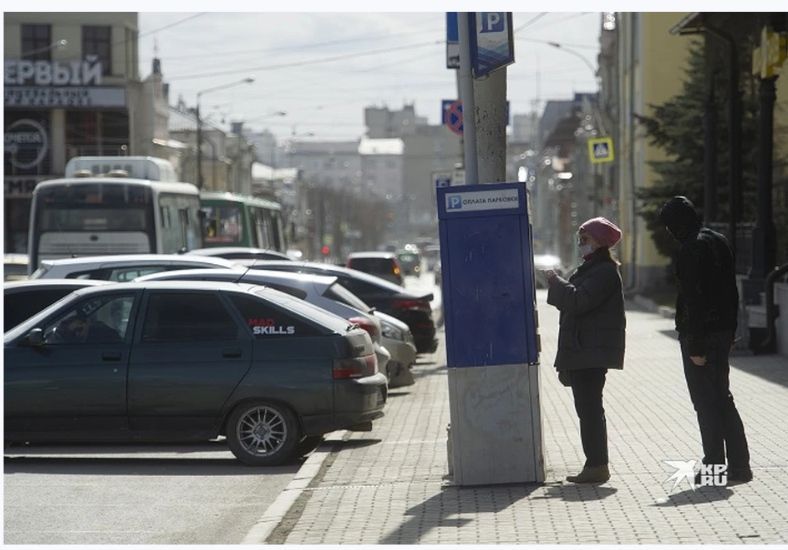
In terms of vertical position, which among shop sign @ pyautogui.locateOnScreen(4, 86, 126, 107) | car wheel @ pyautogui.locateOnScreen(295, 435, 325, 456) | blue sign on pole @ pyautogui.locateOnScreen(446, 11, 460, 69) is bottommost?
car wheel @ pyautogui.locateOnScreen(295, 435, 325, 456)

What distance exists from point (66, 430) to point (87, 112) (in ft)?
221

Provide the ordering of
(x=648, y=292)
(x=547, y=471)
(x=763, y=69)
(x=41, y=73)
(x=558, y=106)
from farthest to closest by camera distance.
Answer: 1. (x=558, y=106)
2. (x=41, y=73)
3. (x=648, y=292)
4. (x=763, y=69)
5. (x=547, y=471)

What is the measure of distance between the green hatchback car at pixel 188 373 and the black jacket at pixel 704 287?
376 centimetres

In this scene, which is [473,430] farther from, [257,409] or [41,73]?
[41,73]

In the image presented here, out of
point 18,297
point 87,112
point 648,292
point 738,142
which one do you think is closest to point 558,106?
point 87,112

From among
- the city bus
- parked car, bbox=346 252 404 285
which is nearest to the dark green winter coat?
the city bus

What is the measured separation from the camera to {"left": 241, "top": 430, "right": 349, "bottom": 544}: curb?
8.80 metres

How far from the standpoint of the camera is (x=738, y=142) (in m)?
25.4

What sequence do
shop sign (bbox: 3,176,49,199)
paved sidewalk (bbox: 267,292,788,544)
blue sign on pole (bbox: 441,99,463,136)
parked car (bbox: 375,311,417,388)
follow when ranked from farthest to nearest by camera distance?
shop sign (bbox: 3,176,49,199), blue sign on pole (bbox: 441,99,463,136), parked car (bbox: 375,311,417,388), paved sidewalk (bbox: 267,292,788,544)

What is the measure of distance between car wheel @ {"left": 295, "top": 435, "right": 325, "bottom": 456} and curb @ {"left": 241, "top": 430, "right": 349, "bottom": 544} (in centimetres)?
5

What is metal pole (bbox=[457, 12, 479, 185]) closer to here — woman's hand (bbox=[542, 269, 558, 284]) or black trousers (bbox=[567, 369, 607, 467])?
woman's hand (bbox=[542, 269, 558, 284])

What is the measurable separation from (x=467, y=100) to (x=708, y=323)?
9.06 feet

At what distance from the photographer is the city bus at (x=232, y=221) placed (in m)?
41.8

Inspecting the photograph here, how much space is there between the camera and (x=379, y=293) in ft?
70.8
